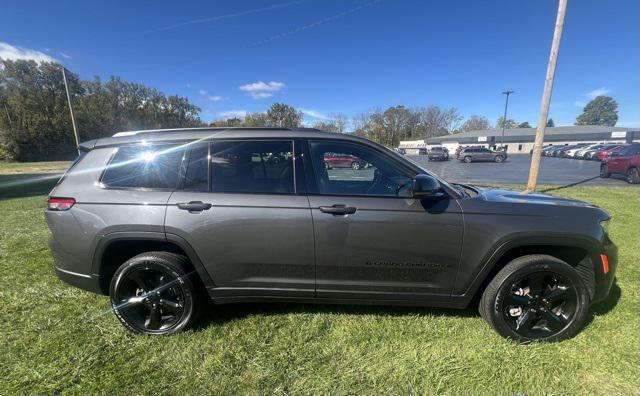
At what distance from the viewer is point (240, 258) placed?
2.57 metres

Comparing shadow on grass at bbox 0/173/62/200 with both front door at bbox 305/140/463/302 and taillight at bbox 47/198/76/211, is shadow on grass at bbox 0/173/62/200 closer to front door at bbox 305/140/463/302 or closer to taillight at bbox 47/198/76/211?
taillight at bbox 47/198/76/211

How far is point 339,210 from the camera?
8.01ft

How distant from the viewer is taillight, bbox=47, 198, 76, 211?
2664 millimetres

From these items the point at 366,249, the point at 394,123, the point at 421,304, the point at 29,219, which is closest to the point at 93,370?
the point at 366,249

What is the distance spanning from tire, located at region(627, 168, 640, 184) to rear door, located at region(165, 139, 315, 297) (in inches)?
635

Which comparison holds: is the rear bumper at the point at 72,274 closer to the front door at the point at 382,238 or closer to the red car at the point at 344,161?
the front door at the point at 382,238

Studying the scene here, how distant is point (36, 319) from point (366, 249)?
126 inches

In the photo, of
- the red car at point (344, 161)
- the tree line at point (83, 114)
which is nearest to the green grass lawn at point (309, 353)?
the red car at point (344, 161)

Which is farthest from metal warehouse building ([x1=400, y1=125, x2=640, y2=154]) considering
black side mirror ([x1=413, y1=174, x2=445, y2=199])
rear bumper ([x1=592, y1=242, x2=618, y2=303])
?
black side mirror ([x1=413, y1=174, x2=445, y2=199])

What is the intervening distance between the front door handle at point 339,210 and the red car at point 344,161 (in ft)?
1.72

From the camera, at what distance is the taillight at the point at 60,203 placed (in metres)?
2.66

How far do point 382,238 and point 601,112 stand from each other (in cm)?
14676

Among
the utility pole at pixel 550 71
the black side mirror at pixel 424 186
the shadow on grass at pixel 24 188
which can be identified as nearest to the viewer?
the black side mirror at pixel 424 186

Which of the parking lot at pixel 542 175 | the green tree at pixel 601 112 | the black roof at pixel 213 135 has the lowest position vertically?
the parking lot at pixel 542 175
